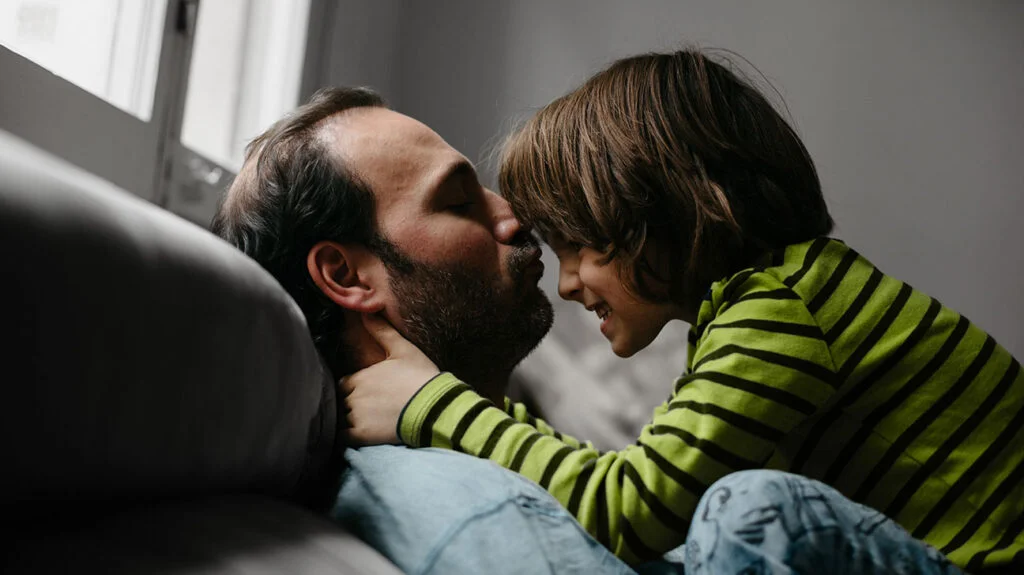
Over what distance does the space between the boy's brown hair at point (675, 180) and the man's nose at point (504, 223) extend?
0.08 metres

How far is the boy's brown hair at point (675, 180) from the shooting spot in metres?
0.97

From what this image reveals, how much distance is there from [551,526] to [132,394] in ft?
1.03

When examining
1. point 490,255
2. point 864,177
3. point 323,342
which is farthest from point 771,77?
point 323,342

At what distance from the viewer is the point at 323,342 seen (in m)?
1.05

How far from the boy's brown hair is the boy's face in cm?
1

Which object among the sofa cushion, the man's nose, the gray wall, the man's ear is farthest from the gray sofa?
the gray wall

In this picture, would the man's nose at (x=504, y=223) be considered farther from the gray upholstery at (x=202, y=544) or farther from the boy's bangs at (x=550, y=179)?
the gray upholstery at (x=202, y=544)

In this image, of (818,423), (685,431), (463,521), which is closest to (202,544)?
(463,521)

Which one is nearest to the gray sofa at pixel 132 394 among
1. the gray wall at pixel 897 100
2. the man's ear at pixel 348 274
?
the man's ear at pixel 348 274

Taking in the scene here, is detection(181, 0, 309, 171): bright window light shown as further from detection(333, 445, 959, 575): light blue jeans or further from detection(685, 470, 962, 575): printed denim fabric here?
detection(685, 470, 962, 575): printed denim fabric

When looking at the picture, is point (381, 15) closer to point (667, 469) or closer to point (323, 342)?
point (323, 342)

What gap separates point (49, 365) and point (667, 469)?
0.50 m

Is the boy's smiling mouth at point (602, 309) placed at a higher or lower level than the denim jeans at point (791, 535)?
lower

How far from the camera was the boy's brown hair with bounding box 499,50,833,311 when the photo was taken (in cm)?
97
